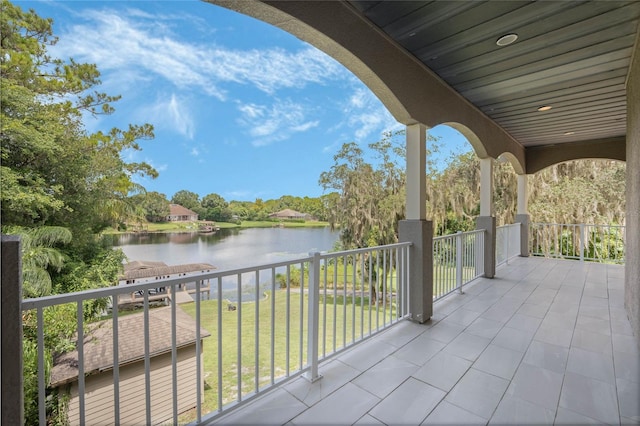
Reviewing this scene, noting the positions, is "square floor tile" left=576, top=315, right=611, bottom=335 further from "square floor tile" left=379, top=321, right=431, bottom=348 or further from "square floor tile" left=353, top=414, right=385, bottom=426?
"square floor tile" left=353, top=414, right=385, bottom=426

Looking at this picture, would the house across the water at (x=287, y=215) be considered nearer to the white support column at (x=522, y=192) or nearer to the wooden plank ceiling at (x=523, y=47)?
the white support column at (x=522, y=192)

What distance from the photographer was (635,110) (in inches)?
113

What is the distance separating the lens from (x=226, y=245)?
16078 mm

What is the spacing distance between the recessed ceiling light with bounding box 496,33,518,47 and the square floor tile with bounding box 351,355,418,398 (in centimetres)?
288

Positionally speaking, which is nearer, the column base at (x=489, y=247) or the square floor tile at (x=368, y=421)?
the square floor tile at (x=368, y=421)

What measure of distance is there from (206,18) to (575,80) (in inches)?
858

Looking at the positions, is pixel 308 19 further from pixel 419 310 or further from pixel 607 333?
pixel 607 333

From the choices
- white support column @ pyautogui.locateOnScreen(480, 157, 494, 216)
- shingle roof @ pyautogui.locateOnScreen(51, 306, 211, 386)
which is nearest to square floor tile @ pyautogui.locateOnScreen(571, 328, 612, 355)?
white support column @ pyautogui.locateOnScreen(480, 157, 494, 216)

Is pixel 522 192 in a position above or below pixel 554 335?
above

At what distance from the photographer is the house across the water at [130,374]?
551 centimetres

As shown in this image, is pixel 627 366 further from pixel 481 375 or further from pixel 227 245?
pixel 227 245

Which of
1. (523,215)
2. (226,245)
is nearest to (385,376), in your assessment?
(523,215)

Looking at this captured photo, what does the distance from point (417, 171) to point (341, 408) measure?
2404 mm

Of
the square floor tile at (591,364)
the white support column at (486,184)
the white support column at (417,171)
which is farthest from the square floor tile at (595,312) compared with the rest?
the white support column at (417,171)
